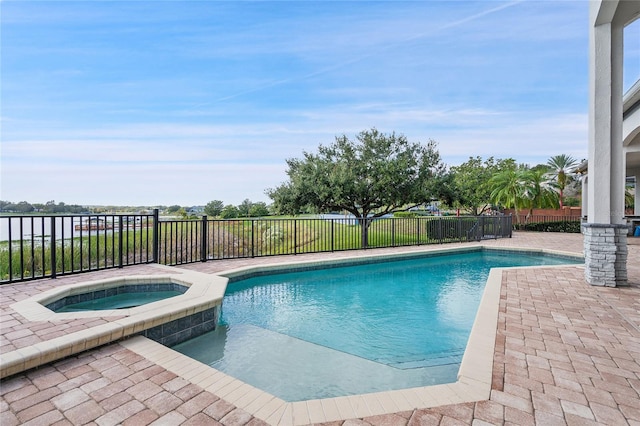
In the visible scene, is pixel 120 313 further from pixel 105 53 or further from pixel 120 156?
pixel 120 156

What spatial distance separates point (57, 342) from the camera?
234 centimetres

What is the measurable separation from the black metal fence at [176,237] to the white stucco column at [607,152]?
Answer: 5.27 metres

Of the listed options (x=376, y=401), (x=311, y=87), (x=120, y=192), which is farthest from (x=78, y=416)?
(x=311, y=87)

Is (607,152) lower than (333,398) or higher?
higher

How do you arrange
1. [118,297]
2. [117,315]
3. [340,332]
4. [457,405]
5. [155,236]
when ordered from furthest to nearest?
[155,236], [118,297], [340,332], [117,315], [457,405]

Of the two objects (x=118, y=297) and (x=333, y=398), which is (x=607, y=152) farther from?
(x=118, y=297)

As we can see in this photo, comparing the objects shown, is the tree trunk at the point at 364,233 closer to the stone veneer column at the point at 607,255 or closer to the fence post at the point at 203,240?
the fence post at the point at 203,240

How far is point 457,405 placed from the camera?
72.5 inches

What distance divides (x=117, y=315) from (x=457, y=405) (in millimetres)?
2840

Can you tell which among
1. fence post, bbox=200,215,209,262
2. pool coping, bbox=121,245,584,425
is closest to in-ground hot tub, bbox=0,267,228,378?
pool coping, bbox=121,245,584,425

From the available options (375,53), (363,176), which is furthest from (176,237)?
(375,53)

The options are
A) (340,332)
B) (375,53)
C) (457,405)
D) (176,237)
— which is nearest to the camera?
(457,405)

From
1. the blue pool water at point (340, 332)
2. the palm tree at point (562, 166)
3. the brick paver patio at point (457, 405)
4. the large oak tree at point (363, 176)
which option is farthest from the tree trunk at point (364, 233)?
the palm tree at point (562, 166)

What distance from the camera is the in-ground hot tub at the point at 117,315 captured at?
2.28 m
